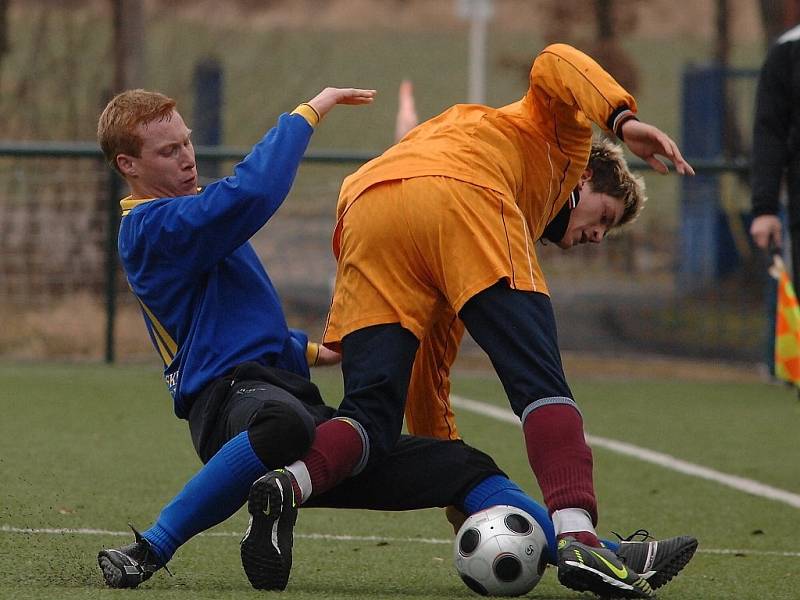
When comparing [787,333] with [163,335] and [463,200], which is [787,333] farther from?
[163,335]

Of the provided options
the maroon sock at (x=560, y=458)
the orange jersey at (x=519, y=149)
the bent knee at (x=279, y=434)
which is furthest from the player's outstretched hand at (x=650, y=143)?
the bent knee at (x=279, y=434)

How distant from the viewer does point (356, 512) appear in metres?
5.90

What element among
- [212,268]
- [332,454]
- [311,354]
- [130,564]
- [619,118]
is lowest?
[130,564]

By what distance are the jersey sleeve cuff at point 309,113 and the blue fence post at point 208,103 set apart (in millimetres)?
10245

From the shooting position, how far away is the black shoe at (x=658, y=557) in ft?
13.6

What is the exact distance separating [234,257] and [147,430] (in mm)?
3581

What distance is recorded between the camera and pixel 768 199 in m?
6.04

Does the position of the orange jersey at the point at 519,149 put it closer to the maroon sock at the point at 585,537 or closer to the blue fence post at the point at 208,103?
the maroon sock at the point at 585,537

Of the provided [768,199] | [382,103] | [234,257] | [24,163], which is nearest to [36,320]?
[24,163]

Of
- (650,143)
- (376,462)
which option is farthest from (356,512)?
(650,143)

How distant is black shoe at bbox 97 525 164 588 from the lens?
4.10 metres

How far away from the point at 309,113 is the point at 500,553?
4.08 feet

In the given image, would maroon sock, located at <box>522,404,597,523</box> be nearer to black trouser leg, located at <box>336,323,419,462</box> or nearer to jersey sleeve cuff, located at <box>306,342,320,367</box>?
black trouser leg, located at <box>336,323,419,462</box>

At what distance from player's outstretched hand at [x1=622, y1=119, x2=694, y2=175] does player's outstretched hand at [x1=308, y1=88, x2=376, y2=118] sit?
0.73 m
